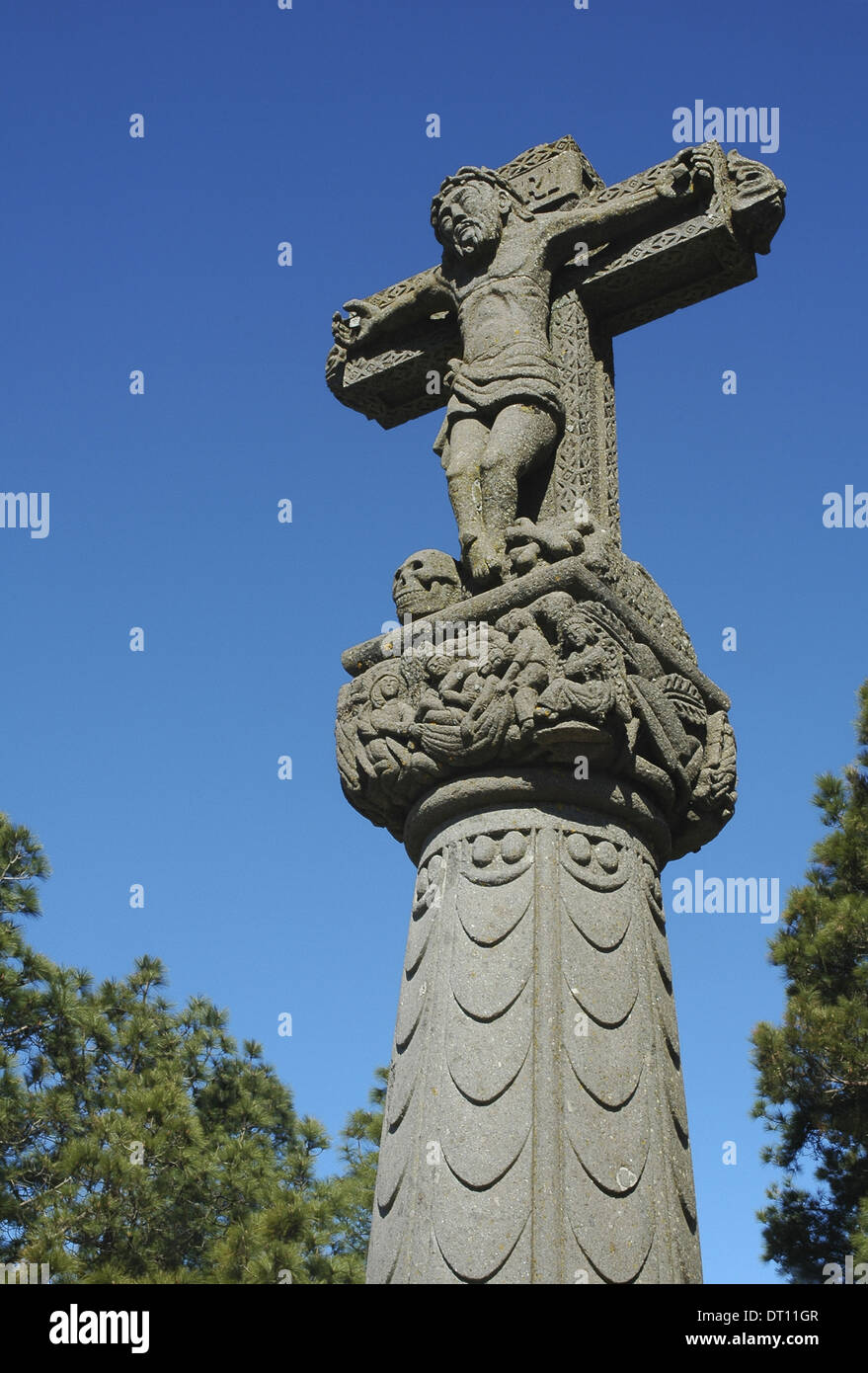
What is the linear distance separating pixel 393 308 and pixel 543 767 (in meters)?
3.16

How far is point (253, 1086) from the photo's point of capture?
1827 centimetres

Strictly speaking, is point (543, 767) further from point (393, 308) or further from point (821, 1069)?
point (821, 1069)

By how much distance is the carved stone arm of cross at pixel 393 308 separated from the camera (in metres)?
6.69

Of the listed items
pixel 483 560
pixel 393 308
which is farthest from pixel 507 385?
pixel 393 308

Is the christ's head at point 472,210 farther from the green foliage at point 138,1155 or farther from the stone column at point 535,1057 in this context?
the green foliage at point 138,1155

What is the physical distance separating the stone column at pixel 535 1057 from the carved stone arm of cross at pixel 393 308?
2.97 m

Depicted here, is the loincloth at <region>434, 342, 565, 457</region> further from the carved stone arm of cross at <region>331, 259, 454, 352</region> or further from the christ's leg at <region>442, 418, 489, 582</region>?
the carved stone arm of cross at <region>331, 259, 454, 352</region>

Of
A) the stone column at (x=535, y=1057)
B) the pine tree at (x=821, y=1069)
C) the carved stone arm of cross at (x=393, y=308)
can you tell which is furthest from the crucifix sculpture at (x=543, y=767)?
the pine tree at (x=821, y=1069)

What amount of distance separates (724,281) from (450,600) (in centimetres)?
221

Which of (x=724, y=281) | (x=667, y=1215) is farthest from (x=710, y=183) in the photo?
(x=667, y=1215)
